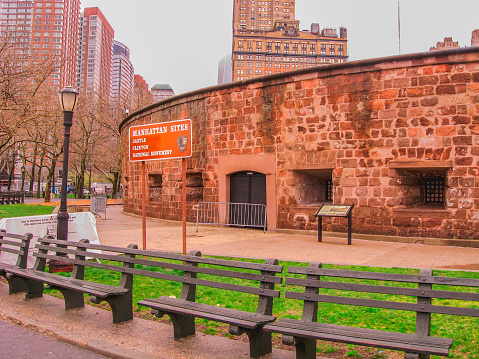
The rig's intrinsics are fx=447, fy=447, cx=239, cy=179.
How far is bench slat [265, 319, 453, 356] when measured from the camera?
2.98 metres

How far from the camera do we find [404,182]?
10984 mm

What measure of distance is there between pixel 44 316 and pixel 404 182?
344 inches

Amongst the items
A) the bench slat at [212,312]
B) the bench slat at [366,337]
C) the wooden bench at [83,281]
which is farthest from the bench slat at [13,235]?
the bench slat at [366,337]

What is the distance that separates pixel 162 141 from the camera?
24.3ft

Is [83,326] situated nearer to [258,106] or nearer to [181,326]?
[181,326]

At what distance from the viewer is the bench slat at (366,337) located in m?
2.98

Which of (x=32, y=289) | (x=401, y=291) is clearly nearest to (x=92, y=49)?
(x=32, y=289)

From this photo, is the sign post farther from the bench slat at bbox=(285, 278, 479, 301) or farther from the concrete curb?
the concrete curb

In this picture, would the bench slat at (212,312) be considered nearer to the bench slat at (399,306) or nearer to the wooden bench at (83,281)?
the bench slat at (399,306)

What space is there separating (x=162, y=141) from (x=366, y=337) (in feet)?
16.6

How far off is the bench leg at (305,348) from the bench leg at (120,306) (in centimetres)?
209

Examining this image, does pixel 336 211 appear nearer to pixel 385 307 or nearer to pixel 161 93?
pixel 385 307

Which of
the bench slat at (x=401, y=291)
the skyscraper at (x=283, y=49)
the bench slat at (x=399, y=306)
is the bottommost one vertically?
the bench slat at (x=399, y=306)

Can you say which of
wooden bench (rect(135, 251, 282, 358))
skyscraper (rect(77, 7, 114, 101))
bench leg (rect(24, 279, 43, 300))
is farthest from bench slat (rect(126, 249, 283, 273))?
skyscraper (rect(77, 7, 114, 101))
